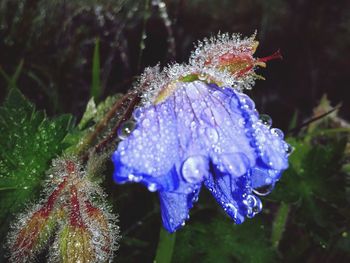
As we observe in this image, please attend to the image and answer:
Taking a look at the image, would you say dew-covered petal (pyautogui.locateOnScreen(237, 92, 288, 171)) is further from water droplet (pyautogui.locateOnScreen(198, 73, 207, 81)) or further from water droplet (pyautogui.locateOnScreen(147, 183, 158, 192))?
water droplet (pyautogui.locateOnScreen(147, 183, 158, 192))

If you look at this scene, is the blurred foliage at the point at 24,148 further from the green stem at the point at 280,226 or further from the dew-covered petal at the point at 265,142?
the green stem at the point at 280,226

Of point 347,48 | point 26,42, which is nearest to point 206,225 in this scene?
point 26,42

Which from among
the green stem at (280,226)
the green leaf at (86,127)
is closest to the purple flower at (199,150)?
→ the green leaf at (86,127)

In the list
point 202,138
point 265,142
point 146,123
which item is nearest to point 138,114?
point 146,123

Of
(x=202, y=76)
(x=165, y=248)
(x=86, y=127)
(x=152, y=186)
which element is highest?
(x=202, y=76)

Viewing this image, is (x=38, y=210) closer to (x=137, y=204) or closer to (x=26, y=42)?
(x=137, y=204)

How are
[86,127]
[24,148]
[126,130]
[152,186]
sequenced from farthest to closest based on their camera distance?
[86,127], [24,148], [126,130], [152,186]

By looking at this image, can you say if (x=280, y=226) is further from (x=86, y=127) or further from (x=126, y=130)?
(x=126, y=130)
